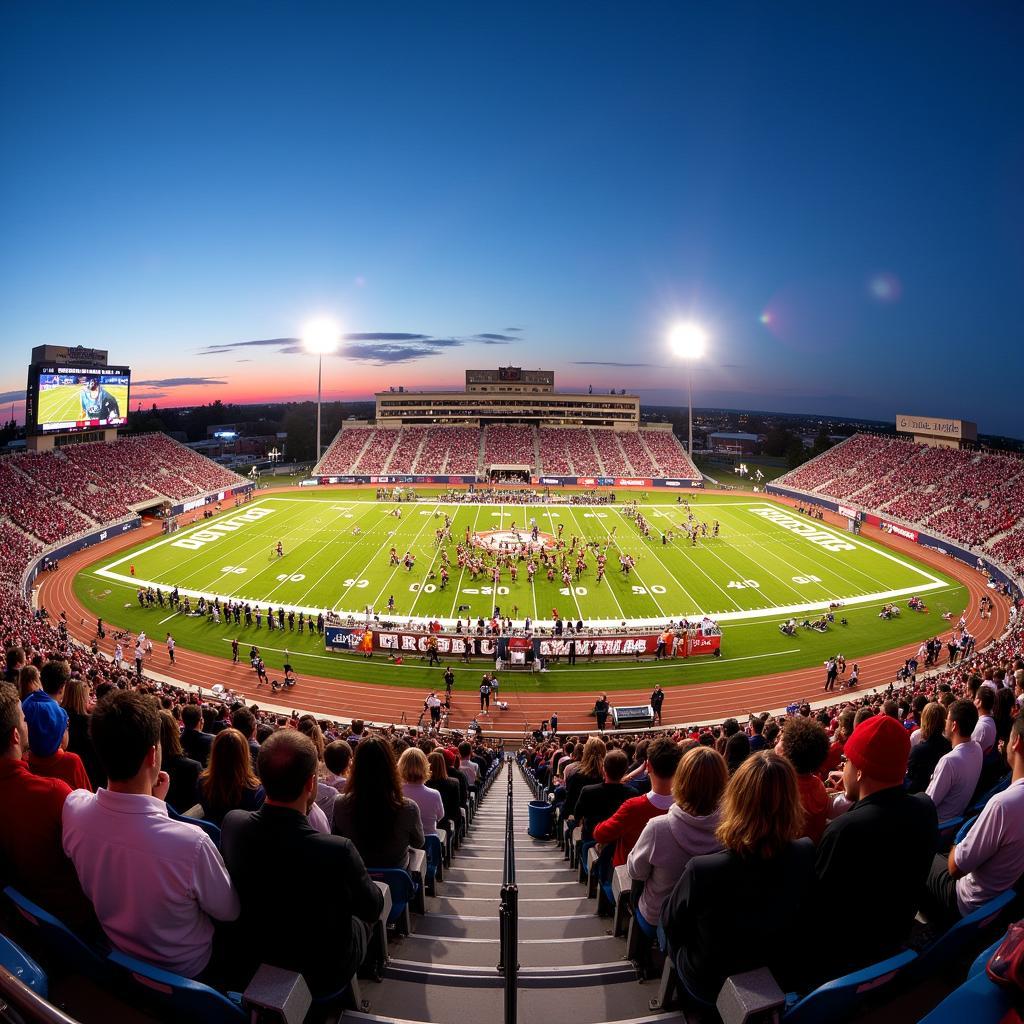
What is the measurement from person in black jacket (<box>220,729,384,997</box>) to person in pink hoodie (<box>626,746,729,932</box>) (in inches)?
65.7

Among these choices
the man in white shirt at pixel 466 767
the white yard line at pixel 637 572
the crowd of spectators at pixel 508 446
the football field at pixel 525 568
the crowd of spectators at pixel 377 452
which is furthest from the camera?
the crowd of spectators at pixel 508 446

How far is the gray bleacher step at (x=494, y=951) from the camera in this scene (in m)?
4.44

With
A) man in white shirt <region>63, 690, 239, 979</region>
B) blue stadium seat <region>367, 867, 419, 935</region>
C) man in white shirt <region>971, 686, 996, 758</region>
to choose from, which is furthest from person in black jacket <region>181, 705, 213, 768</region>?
man in white shirt <region>971, 686, 996, 758</region>

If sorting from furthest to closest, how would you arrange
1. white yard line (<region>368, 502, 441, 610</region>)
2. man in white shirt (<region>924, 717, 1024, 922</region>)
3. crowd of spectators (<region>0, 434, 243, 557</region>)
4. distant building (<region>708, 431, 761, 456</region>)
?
distant building (<region>708, 431, 761, 456</region>), crowd of spectators (<region>0, 434, 243, 557</region>), white yard line (<region>368, 502, 441, 610</region>), man in white shirt (<region>924, 717, 1024, 922</region>)

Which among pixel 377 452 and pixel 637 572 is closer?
pixel 637 572

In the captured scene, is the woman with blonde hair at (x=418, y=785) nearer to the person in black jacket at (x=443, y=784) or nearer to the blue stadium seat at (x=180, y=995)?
the person in black jacket at (x=443, y=784)

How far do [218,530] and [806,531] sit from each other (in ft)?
155

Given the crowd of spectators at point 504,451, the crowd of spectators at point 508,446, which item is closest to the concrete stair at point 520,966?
the crowd of spectators at point 504,451

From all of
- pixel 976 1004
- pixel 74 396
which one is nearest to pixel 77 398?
pixel 74 396

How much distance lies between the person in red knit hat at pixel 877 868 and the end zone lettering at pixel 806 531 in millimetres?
46802

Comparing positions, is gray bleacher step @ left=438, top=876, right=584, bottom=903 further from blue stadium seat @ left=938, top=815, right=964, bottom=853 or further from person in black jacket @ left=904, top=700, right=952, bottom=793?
person in black jacket @ left=904, top=700, right=952, bottom=793

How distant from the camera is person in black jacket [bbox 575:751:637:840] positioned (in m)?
5.65

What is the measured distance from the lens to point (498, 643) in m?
27.0

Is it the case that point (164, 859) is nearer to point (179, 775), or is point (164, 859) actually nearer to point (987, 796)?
point (179, 775)
